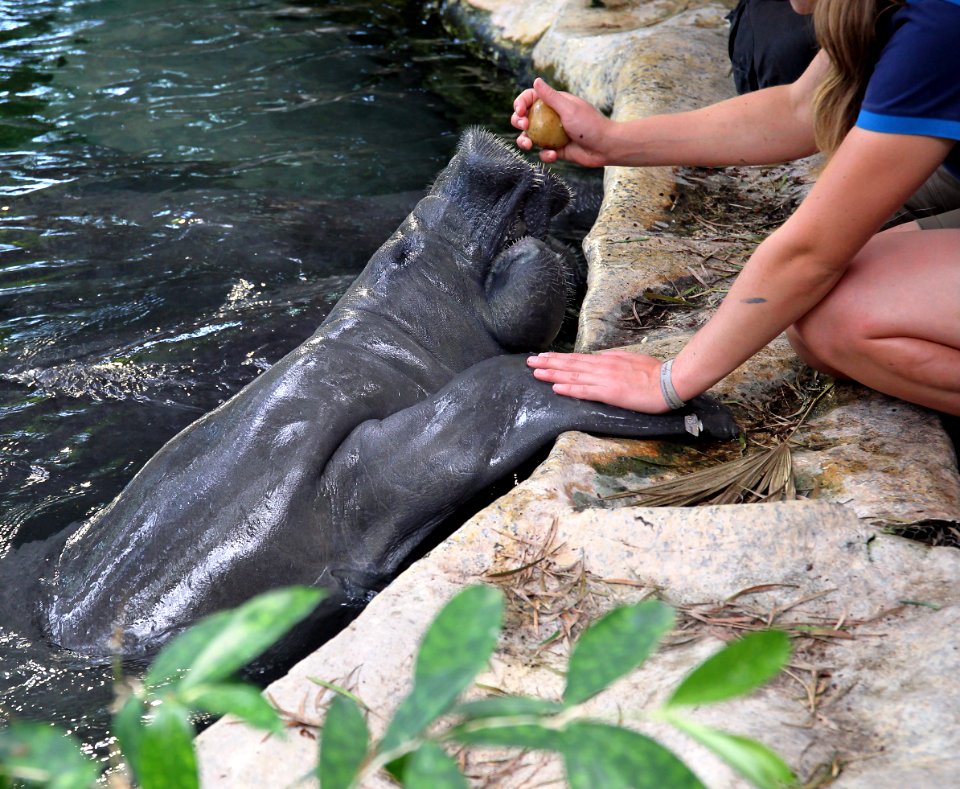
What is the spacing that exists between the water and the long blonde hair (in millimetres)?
2358

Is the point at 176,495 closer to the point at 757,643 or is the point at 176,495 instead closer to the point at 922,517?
the point at 922,517

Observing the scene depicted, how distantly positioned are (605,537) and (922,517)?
73 cm

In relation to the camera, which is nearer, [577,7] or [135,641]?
[135,641]

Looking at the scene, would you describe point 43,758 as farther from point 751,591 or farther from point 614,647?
point 751,591

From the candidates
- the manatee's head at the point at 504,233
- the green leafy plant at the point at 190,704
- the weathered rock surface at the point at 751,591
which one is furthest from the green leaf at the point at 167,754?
the manatee's head at the point at 504,233

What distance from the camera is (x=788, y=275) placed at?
8.63 ft

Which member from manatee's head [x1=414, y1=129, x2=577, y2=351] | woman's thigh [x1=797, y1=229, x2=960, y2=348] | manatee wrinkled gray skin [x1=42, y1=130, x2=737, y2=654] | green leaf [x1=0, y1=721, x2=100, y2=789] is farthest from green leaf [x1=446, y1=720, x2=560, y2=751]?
manatee's head [x1=414, y1=129, x2=577, y2=351]

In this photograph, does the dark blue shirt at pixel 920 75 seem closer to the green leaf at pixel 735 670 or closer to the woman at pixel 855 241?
the woman at pixel 855 241

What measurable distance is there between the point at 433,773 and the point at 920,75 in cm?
212

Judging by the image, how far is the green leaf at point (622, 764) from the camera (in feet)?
1.99

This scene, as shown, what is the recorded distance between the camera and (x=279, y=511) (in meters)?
2.95

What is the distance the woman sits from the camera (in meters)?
2.28

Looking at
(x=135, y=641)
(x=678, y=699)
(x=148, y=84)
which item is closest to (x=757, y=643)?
(x=678, y=699)

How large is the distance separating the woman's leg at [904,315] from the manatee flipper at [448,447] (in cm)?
42
